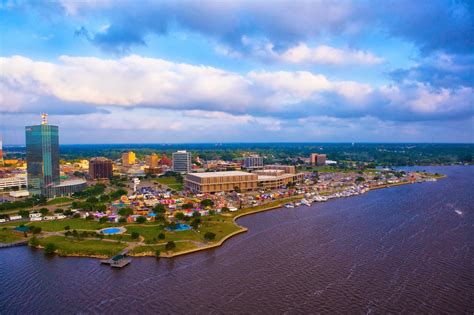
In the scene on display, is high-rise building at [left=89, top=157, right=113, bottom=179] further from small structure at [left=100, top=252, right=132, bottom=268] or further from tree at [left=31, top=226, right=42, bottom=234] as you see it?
small structure at [left=100, top=252, right=132, bottom=268]

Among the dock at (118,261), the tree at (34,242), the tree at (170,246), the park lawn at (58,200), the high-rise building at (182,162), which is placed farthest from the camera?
the high-rise building at (182,162)

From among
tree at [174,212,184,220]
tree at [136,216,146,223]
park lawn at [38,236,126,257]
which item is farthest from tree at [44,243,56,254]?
tree at [174,212,184,220]

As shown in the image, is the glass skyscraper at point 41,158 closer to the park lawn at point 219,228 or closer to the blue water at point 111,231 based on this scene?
the blue water at point 111,231

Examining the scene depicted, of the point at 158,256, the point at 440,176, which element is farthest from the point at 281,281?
the point at 440,176

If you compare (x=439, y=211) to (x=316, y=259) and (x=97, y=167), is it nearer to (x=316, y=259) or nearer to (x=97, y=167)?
(x=316, y=259)

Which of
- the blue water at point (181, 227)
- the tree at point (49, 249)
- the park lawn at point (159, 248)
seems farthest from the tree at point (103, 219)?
the park lawn at point (159, 248)

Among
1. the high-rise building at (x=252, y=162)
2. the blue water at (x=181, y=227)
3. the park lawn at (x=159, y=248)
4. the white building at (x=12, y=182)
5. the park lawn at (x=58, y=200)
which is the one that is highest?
the high-rise building at (x=252, y=162)
